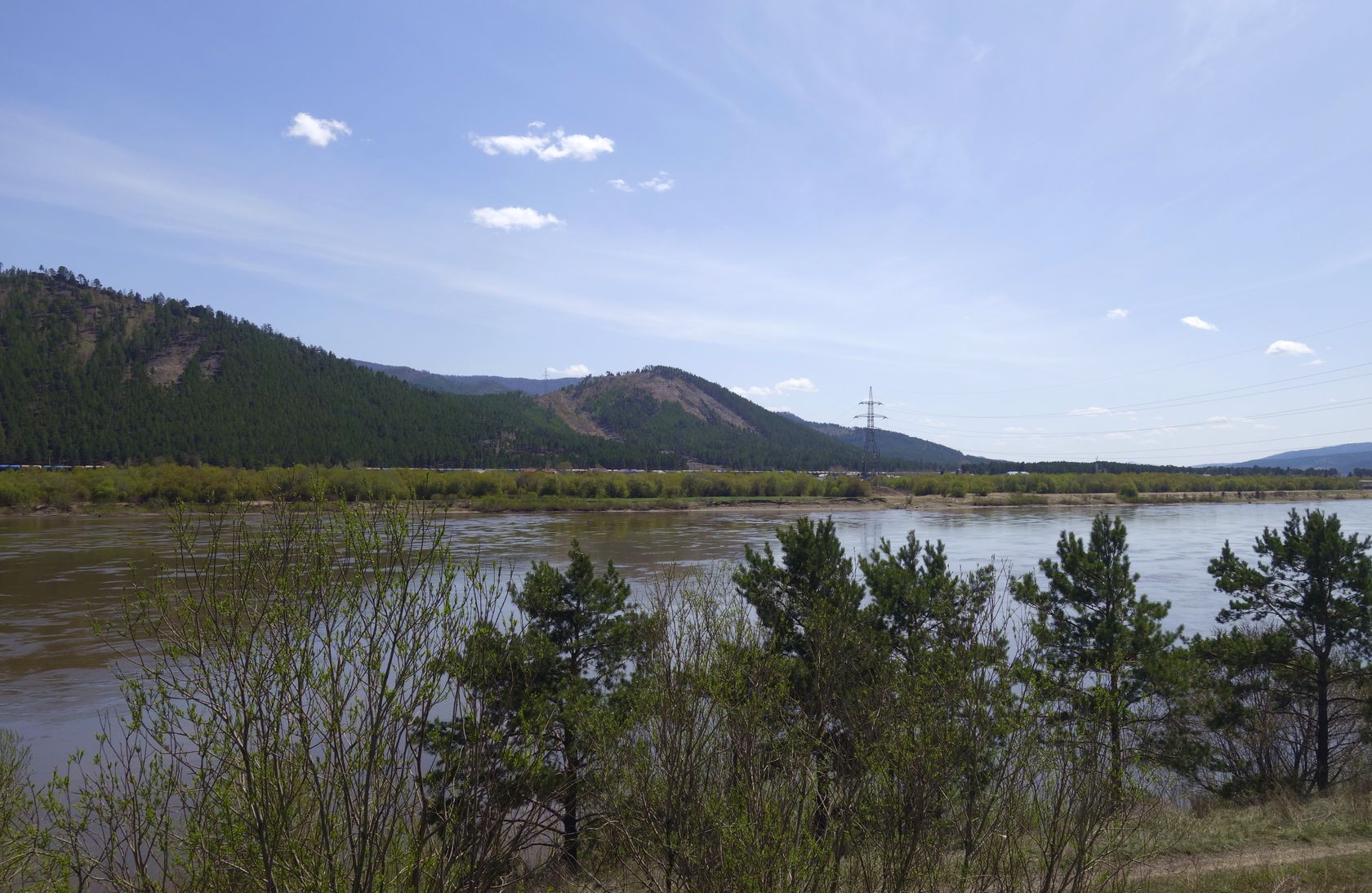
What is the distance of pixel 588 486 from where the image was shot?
108 meters

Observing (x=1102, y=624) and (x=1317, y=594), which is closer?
(x=1102, y=624)

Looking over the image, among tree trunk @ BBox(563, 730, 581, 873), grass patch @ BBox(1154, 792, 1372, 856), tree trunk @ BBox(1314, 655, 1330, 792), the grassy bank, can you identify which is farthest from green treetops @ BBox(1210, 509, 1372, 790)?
the grassy bank

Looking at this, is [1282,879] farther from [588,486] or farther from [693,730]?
[588,486]

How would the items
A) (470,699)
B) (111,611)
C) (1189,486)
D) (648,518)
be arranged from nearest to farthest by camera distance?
(470,699) → (111,611) → (648,518) → (1189,486)

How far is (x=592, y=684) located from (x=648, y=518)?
73.5 metres

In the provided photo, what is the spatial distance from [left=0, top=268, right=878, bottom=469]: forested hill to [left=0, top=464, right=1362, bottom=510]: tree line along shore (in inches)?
715

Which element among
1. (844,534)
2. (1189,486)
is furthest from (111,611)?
(1189,486)

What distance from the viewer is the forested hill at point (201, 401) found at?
127 meters

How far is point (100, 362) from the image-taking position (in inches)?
5763

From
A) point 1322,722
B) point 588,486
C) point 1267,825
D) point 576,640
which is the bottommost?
point 1267,825

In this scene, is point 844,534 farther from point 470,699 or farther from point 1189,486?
point 1189,486

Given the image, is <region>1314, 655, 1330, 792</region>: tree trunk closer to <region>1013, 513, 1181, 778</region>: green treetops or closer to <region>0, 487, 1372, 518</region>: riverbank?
<region>1013, 513, 1181, 778</region>: green treetops

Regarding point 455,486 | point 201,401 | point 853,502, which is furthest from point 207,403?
point 853,502

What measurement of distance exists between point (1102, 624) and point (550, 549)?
4205cm
